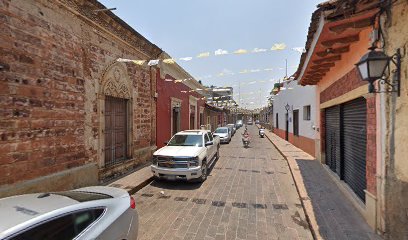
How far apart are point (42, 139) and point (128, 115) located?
157 inches

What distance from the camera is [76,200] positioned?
2.93 m

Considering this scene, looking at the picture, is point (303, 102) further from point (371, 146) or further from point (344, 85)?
→ point (371, 146)

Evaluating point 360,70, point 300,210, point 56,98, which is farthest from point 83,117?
point 360,70

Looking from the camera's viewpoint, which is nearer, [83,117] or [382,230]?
[382,230]

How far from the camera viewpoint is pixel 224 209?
5.82 m

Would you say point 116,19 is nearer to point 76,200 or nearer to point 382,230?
point 76,200

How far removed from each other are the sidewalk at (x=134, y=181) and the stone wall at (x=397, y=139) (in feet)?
19.7

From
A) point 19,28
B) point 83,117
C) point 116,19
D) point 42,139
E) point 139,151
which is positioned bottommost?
point 139,151

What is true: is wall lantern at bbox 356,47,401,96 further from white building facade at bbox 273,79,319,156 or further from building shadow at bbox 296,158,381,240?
white building facade at bbox 273,79,319,156

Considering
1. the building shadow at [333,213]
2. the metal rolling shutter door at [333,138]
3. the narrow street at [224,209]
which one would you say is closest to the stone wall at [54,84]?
the narrow street at [224,209]

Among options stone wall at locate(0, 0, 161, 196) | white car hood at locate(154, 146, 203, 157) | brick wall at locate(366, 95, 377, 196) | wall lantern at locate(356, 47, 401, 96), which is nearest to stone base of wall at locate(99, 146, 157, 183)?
stone wall at locate(0, 0, 161, 196)

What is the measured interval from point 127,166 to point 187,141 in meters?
2.49

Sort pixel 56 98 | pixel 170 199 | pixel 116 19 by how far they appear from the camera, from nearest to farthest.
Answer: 1. pixel 56 98
2. pixel 170 199
3. pixel 116 19

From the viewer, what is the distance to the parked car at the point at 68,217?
2188mm
